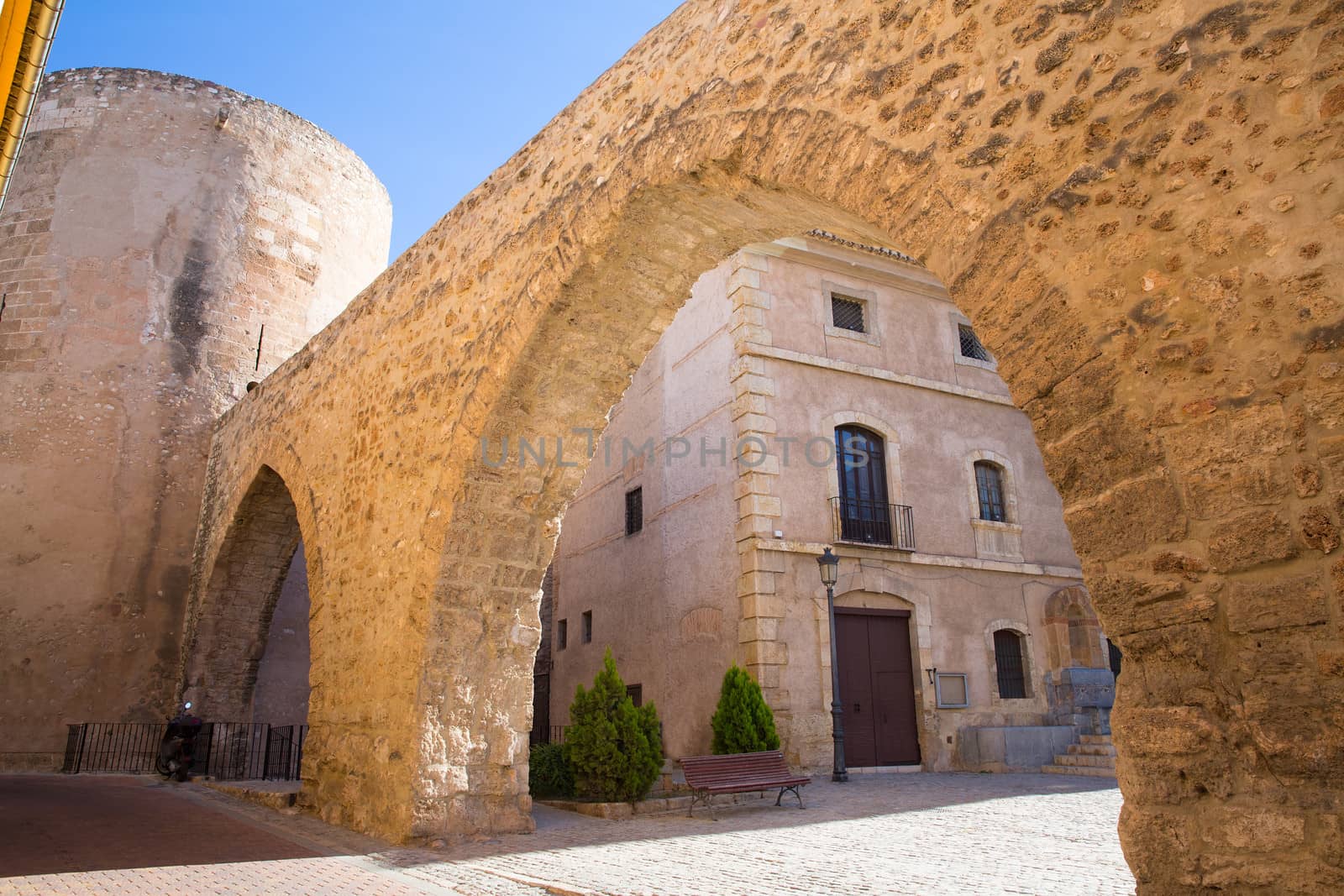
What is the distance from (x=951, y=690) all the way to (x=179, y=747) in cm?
899

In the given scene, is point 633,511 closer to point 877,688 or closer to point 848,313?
point 848,313

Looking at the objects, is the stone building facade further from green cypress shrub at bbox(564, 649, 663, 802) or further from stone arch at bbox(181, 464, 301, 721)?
stone arch at bbox(181, 464, 301, 721)

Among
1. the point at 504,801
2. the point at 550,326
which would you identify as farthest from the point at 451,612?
the point at 550,326

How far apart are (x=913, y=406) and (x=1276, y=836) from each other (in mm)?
10848

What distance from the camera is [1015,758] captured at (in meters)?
11.2

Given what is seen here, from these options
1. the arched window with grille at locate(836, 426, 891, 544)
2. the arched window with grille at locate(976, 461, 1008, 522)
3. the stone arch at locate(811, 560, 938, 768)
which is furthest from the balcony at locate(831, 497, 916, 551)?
the arched window with grille at locate(976, 461, 1008, 522)

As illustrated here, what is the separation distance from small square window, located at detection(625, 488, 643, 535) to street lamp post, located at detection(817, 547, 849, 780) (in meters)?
3.89

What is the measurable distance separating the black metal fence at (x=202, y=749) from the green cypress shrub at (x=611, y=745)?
13.6 feet

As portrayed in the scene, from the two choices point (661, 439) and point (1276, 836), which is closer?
point (1276, 836)

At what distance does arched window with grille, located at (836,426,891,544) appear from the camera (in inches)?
460

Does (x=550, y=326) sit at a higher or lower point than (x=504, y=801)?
higher

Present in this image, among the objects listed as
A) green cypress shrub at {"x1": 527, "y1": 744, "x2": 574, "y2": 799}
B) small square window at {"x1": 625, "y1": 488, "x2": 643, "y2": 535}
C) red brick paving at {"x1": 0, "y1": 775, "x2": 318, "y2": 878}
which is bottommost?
red brick paving at {"x1": 0, "y1": 775, "x2": 318, "y2": 878}

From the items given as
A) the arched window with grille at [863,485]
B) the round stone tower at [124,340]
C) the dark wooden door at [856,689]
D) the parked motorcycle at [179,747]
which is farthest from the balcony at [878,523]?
the round stone tower at [124,340]

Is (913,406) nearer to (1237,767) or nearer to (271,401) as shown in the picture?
(271,401)
